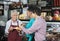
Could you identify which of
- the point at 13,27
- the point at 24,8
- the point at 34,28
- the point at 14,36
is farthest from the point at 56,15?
the point at 34,28

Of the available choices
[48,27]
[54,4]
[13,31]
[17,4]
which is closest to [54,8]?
[54,4]

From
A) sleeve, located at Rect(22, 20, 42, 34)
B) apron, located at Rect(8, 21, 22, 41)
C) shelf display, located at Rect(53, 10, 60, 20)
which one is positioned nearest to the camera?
sleeve, located at Rect(22, 20, 42, 34)

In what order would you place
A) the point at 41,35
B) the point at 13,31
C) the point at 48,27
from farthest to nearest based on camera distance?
the point at 48,27 → the point at 13,31 → the point at 41,35

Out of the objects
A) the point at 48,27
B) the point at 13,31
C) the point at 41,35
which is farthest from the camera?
the point at 48,27

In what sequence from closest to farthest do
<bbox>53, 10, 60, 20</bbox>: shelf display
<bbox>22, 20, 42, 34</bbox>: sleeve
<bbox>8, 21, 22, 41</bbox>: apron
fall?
1. <bbox>22, 20, 42, 34</bbox>: sleeve
2. <bbox>8, 21, 22, 41</bbox>: apron
3. <bbox>53, 10, 60, 20</bbox>: shelf display

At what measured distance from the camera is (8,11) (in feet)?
19.5

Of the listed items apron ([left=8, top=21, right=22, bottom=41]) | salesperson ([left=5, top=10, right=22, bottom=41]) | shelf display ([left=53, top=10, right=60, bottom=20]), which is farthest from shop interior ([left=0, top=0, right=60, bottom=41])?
apron ([left=8, top=21, right=22, bottom=41])

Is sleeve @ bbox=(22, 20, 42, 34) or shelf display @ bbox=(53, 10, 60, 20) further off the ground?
shelf display @ bbox=(53, 10, 60, 20)

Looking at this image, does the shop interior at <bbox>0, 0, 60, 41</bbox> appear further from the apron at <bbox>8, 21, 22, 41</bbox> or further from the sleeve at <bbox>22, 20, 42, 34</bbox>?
the sleeve at <bbox>22, 20, 42, 34</bbox>

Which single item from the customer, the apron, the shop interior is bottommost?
the apron

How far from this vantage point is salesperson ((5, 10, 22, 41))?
5209mm

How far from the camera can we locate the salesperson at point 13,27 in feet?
17.1

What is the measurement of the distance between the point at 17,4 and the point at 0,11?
0.44m

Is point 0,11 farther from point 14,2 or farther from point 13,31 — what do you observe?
point 13,31
